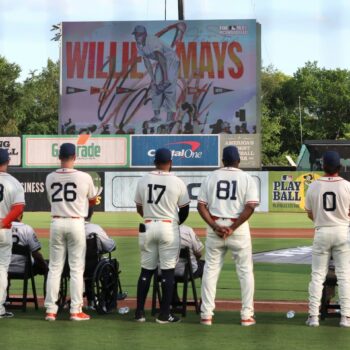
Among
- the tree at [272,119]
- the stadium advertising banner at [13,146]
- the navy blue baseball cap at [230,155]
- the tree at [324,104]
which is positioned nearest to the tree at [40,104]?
the tree at [272,119]

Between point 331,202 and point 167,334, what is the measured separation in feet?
6.03

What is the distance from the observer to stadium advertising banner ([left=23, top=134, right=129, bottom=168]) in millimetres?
37750

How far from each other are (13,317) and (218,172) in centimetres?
232

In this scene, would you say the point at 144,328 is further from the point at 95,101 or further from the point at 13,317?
the point at 95,101

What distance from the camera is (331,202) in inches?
325

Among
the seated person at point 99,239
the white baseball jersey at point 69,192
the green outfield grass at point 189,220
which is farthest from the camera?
the green outfield grass at point 189,220

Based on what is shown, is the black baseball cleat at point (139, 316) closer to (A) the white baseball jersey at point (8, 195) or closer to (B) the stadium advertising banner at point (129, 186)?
(A) the white baseball jersey at point (8, 195)

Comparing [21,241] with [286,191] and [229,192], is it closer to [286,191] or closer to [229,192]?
[229,192]

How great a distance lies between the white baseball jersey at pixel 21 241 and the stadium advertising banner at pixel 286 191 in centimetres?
2718

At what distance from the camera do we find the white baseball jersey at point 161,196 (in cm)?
850

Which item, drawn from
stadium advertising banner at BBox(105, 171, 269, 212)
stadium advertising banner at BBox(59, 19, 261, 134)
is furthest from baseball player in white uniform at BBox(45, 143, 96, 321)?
stadium advertising banner at BBox(59, 19, 261, 134)

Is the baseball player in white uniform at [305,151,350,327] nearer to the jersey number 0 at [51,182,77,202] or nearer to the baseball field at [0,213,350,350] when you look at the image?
the baseball field at [0,213,350,350]

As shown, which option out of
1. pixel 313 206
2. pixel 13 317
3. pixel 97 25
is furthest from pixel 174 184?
pixel 97 25

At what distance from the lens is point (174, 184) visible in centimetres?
853
